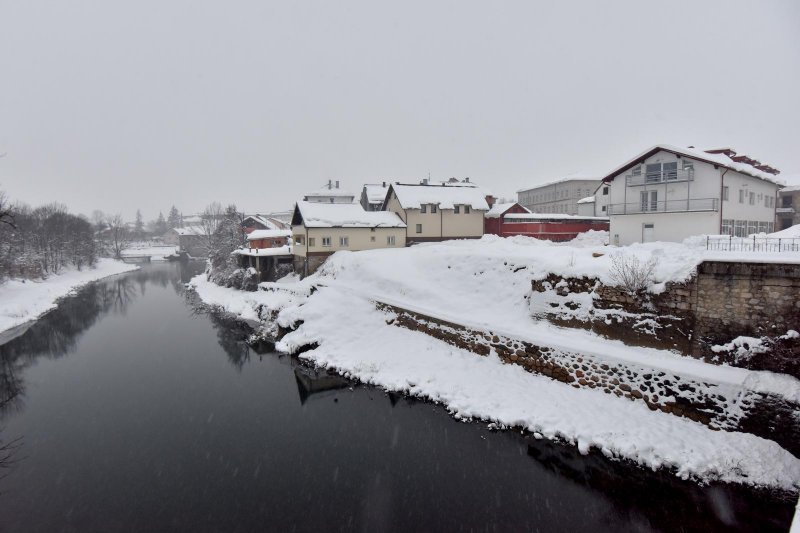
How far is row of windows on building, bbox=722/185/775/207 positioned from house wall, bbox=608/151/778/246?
0.43 feet

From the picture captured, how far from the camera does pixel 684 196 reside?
24734 millimetres

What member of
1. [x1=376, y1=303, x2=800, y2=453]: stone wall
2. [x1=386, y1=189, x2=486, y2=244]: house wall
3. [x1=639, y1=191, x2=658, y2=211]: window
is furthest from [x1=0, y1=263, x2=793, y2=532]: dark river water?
[x1=386, y1=189, x2=486, y2=244]: house wall

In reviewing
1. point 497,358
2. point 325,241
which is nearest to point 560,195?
point 325,241

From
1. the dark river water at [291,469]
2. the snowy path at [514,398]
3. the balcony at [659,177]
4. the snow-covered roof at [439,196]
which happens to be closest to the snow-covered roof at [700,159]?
the balcony at [659,177]

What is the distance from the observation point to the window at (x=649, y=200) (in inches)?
1021

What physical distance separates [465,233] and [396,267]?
16.1m

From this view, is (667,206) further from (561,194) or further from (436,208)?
(561,194)

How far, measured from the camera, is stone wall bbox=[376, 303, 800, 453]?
35.9 feet

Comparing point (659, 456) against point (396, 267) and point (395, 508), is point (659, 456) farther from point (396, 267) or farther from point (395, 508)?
point (396, 267)

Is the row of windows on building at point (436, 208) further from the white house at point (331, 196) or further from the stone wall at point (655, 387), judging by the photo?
the white house at point (331, 196)

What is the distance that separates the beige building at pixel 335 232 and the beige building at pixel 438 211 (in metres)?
1.66

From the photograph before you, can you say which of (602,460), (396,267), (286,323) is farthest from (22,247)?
(602,460)

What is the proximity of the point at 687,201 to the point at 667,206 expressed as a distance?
1.08m

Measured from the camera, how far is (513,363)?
16562 millimetres
